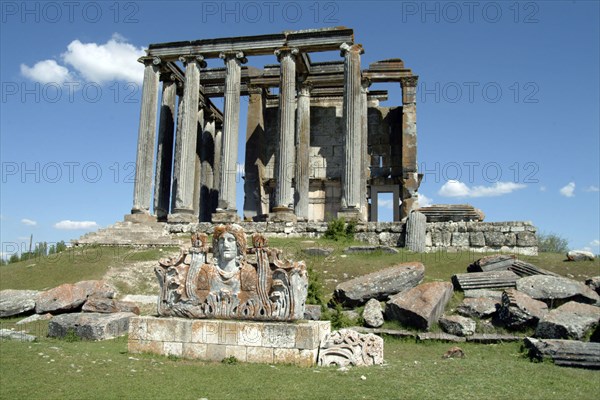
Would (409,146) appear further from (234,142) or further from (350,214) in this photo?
(234,142)

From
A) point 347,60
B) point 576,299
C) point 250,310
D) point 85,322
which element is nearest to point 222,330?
point 250,310

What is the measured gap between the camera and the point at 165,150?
30.1 metres

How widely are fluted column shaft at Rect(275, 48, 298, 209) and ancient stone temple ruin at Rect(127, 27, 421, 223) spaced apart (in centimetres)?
6

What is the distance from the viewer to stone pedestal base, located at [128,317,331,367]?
8.41m

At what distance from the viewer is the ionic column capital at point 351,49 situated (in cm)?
2653

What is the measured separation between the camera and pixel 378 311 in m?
12.4

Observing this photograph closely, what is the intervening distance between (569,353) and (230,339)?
624cm

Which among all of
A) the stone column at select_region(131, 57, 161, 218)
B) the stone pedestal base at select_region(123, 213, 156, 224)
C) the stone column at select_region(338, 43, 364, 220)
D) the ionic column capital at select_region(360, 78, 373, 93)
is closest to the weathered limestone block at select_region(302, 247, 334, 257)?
the stone column at select_region(338, 43, 364, 220)

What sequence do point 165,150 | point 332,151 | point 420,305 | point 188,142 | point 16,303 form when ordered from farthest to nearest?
point 332,151 < point 165,150 < point 188,142 < point 16,303 < point 420,305

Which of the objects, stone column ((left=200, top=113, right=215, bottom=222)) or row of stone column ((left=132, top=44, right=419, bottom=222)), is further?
stone column ((left=200, top=113, right=215, bottom=222))

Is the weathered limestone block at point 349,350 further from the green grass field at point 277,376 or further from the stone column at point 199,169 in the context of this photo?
the stone column at point 199,169

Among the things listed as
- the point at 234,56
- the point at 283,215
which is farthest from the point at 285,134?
the point at 234,56

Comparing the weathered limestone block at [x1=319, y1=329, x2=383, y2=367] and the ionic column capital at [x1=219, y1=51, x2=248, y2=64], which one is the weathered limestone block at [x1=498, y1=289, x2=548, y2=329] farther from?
the ionic column capital at [x1=219, y1=51, x2=248, y2=64]

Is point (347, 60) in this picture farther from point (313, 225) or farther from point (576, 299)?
point (576, 299)
